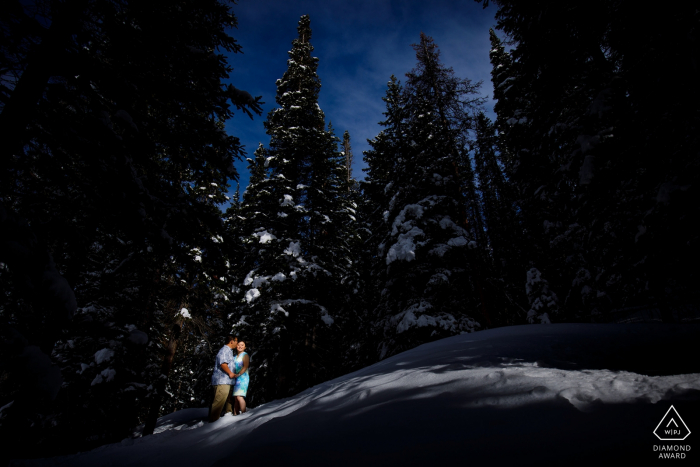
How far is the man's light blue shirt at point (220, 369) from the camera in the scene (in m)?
5.97

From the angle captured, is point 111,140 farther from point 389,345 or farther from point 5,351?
point 389,345

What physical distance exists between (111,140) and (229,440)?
12.0 feet

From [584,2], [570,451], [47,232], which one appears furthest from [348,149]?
[570,451]

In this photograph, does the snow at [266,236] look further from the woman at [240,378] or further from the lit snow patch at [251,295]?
the woman at [240,378]

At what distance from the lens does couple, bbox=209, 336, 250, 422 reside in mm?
5934

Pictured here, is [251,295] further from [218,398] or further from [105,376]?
[105,376]

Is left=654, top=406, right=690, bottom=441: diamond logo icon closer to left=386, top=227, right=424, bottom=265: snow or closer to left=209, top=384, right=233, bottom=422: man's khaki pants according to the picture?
left=209, top=384, right=233, bottom=422: man's khaki pants

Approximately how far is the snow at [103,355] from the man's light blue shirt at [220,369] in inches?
240

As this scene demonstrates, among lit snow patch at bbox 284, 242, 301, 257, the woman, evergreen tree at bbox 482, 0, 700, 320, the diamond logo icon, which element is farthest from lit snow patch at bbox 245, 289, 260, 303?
the diamond logo icon

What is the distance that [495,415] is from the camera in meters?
1.74

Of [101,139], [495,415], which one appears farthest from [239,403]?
[495,415]

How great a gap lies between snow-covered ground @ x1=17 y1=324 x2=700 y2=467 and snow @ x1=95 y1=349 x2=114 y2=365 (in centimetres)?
765

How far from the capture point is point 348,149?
110 ft

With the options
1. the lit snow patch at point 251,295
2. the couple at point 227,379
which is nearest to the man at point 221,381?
the couple at point 227,379
